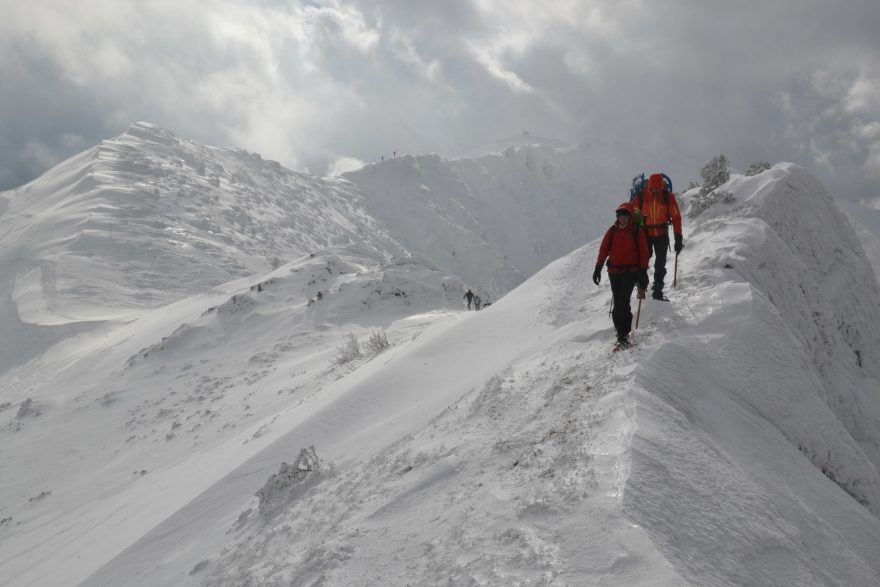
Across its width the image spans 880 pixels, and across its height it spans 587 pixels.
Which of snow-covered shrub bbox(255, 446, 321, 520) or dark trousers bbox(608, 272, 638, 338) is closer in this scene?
dark trousers bbox(608, 272, 638, 338)

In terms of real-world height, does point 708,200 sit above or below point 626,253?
above

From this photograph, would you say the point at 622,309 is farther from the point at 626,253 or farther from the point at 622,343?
the point at 626,253

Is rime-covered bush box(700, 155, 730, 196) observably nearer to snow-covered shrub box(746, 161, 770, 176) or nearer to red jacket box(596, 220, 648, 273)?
snow-covered shrub box(746, 161, 770, 176)

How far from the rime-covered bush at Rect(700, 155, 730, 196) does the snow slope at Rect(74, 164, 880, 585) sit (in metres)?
3.46

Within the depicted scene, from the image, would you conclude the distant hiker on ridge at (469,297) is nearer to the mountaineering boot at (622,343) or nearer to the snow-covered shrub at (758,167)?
the snow-covered shrub at (758,167)

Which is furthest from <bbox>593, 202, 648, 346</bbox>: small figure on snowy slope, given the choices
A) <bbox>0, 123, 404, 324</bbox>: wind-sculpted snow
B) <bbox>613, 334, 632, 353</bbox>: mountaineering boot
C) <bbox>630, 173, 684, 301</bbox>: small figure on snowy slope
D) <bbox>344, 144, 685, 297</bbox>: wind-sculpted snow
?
<bbox>344, 144, 685, 297</bbox>: wind-sculpted snow

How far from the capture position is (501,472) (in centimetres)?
400

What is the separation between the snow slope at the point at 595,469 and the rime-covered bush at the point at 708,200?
2182mm

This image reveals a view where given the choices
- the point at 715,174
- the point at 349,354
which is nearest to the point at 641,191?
the point at 715,174

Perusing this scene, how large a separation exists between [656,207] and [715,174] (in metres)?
5.52

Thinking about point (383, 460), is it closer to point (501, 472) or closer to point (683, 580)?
point (501, 472)

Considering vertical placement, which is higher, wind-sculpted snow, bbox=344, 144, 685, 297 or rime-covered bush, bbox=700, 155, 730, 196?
wind-sculpted snow, bbox=344, 144, 685, 297

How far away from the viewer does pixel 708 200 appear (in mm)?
10727

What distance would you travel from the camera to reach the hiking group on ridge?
5.57 metres
